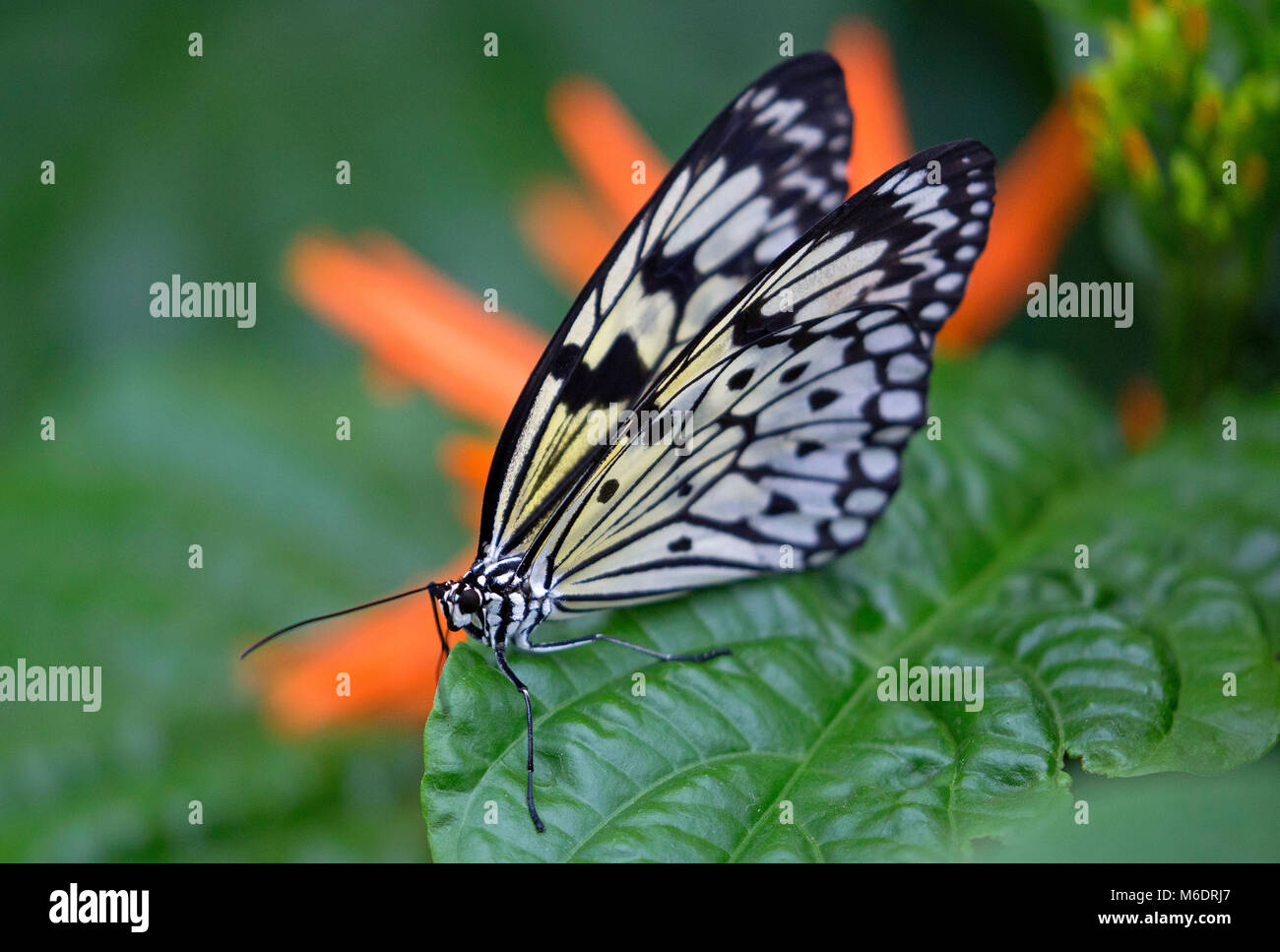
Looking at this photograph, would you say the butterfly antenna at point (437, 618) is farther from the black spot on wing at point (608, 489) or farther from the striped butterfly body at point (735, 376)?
the black spot on wing at point (608, 489)

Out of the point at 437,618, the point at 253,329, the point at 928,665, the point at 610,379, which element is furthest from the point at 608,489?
the point at 253,329

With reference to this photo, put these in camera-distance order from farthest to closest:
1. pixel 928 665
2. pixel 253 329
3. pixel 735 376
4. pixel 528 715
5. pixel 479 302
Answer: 1. pixel 253 329
2. pixel 479 302
3. pixel 735 376
4. pixel 928 665
5. pixel 528 715

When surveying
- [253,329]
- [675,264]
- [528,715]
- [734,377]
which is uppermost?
[253,329]

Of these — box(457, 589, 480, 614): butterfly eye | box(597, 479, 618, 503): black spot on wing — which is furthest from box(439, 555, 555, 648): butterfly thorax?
box(597, 479, 618, 503): black spot on wing

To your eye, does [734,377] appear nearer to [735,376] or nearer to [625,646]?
[735,376]

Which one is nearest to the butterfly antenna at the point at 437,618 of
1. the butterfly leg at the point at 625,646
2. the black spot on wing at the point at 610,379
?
the butterfly leg at the point at 625,646

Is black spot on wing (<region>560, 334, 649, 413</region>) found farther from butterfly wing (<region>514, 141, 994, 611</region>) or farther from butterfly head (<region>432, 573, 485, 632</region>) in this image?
butterfly head (<region>432, 573, 485, 632</region>)

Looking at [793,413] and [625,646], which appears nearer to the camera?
[625,646]

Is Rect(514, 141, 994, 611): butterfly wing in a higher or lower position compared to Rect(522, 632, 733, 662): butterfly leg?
higher
